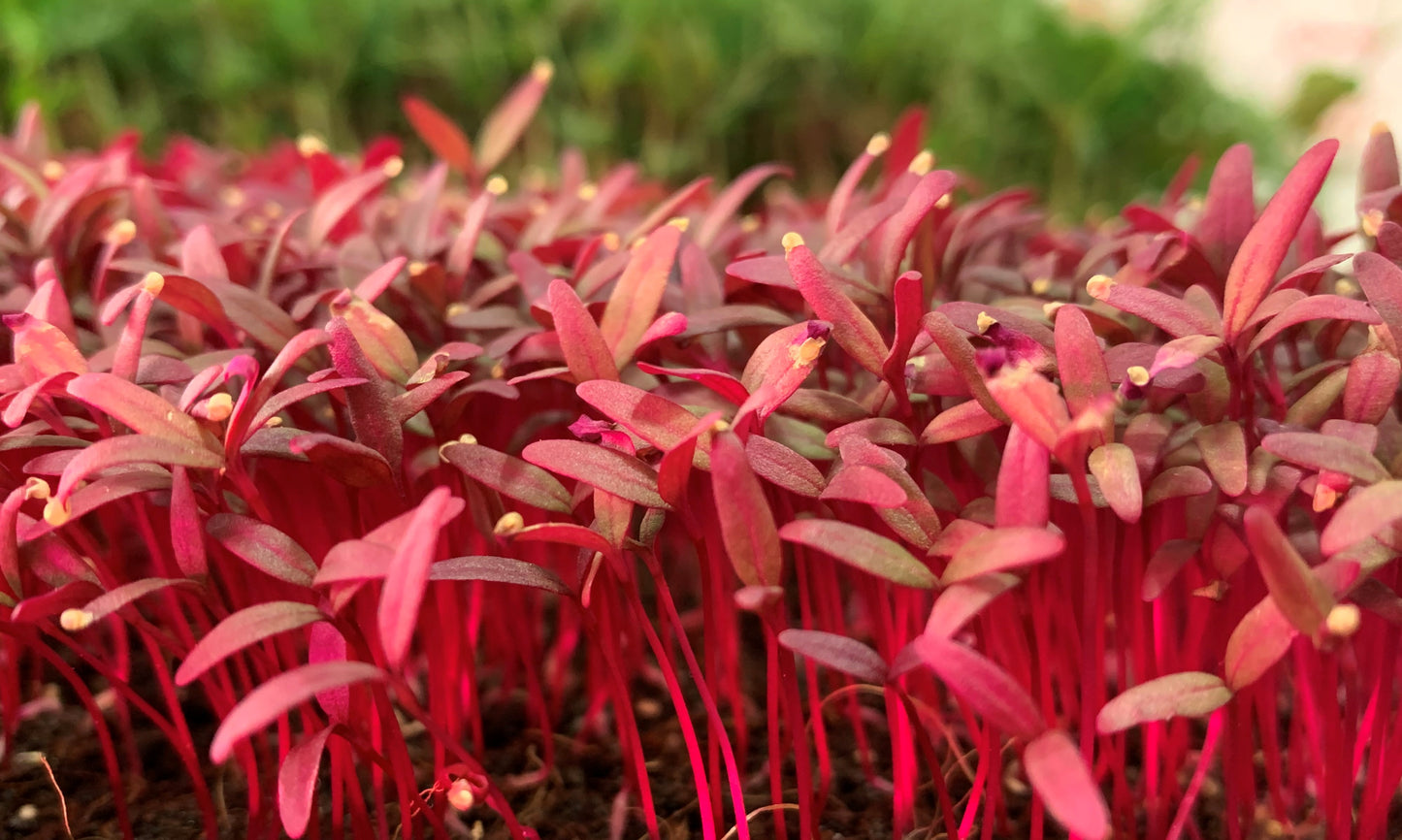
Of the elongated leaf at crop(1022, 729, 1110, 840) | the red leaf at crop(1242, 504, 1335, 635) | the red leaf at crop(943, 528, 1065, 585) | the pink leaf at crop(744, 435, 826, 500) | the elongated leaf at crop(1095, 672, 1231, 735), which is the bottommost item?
the elongated leaf at crop(1095, 672, 1231, 735)

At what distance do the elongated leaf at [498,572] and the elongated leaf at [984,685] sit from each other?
0.72 feet

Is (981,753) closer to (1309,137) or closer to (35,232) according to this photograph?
(35,232)

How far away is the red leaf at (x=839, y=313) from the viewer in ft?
1.77

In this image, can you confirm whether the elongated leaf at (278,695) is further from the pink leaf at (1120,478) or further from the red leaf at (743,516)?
the pink leaf at (1120,478)

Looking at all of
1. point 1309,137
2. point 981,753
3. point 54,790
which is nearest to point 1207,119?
point 1309,137

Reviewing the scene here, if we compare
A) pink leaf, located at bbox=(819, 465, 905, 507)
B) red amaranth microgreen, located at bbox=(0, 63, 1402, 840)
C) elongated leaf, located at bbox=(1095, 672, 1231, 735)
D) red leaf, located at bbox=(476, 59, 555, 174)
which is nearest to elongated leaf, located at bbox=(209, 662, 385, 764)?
red amaranth microgreen, located at bbox=(0, 63, 1402, 840)

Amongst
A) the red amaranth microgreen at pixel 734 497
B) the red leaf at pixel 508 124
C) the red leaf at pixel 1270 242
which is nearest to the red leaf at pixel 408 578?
the red amaranth microgreen at pixel 734 497

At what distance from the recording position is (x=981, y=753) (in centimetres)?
63

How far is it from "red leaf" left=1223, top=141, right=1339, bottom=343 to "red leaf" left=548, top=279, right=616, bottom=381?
1.18 ft

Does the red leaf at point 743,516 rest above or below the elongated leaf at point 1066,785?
above

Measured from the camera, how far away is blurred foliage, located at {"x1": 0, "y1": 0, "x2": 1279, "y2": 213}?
2180mm

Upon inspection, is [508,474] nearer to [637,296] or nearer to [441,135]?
[637,296]

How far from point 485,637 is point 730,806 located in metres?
0.38

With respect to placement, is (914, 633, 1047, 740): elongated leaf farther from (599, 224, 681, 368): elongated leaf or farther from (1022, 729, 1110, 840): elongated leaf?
(599, 224, 681, 368): elongated leaf
